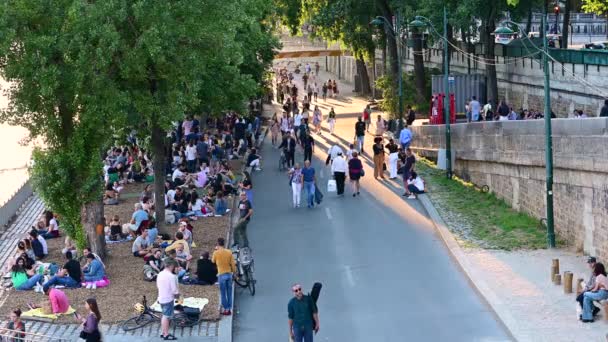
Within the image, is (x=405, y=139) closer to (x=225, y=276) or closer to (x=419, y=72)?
(x=419, y=72)

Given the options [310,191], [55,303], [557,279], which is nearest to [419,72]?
[310,191]

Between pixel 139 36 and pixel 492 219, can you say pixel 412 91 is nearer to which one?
pixel 492 219

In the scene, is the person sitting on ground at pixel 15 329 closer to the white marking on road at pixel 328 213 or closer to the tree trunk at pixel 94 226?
the tree trunk at pixel 94 226

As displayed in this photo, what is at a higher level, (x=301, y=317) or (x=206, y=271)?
(x=301, y=317)

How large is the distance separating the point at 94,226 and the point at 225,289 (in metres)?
6.09

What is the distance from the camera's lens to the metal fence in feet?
109

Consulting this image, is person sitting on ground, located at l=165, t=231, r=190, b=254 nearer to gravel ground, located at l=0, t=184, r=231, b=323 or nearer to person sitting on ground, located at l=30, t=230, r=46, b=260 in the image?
gravel ground, located at l=0, t=184, r=231, b=323

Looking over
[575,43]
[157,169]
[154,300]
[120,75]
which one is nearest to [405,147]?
[157,169]

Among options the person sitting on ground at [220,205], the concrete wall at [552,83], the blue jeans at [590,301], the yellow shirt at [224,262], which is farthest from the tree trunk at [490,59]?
the blue jeans at [590,301]

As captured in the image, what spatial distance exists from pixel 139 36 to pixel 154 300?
Result: 568 centimetres

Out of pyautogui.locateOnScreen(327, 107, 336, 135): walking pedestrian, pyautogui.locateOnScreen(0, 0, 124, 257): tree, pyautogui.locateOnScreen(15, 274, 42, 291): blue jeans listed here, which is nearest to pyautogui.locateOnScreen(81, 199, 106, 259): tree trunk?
pyautogui.locateOnScreen(0, 0, 124, 257): tree

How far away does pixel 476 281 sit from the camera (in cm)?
2311

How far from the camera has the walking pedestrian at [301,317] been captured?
17.9m

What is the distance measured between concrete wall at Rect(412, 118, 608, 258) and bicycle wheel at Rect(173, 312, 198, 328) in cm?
866
